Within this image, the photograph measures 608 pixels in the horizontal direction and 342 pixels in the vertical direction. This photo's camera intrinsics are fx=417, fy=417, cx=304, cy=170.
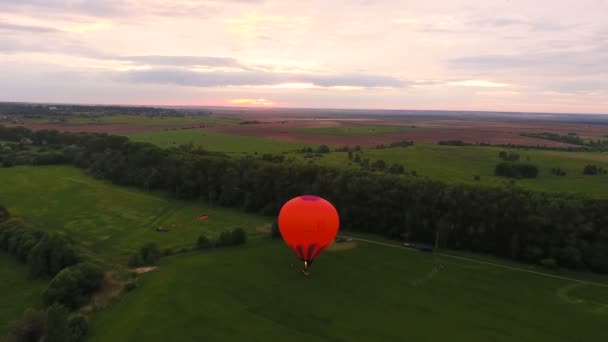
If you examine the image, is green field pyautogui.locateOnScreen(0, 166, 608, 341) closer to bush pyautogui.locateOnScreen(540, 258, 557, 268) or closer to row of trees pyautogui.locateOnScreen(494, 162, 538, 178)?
bush pyautogui.locateOnScreen(540, 258, 557, 268)

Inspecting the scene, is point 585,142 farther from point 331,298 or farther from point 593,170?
point 331,298

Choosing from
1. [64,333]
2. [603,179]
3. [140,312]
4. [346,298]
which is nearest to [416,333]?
[346,298]

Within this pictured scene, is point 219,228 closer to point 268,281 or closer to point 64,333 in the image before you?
point 268,281

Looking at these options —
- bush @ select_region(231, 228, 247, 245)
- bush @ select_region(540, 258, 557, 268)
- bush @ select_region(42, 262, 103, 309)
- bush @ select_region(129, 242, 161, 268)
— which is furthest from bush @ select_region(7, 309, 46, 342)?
bush @ select_region(540, 258, 557, 268)

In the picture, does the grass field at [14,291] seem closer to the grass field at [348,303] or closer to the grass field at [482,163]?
the grass field at [348,303]

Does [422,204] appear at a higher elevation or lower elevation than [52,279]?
higher

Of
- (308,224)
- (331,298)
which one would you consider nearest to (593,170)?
(331,298)

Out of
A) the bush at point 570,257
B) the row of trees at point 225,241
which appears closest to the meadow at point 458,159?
the bush at point 570,257
